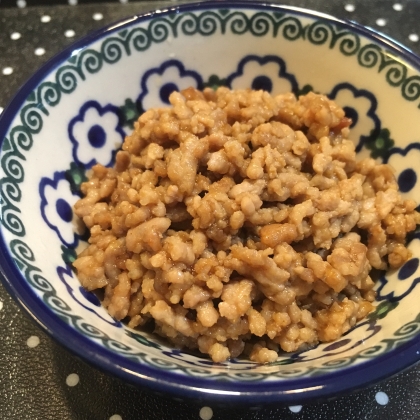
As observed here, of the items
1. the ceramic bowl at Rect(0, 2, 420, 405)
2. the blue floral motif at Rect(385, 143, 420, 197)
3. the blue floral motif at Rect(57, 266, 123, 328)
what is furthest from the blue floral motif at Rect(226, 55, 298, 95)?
the blue floral motif at Rect(57, 266, 123, 328)

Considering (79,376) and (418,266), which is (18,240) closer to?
(79,376)

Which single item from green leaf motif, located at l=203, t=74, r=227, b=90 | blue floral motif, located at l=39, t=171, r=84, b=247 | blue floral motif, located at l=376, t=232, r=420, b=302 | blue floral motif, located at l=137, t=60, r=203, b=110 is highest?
green leaf motif, located at l=203, t=74, r=227, b=90

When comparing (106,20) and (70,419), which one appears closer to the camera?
(70,419)

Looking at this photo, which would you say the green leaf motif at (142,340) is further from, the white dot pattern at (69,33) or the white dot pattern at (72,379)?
the white dot pattern at (69,33)

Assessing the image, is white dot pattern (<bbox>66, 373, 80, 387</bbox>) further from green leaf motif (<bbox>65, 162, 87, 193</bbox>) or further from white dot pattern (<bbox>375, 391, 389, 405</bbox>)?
white dot pattern (<bbox>375, 391, 389, 405</bbox>)

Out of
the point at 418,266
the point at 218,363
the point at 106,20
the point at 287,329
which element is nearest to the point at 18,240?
the point at 218,363
